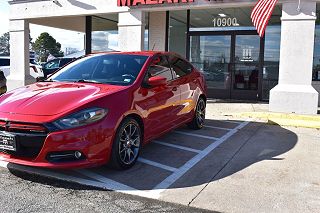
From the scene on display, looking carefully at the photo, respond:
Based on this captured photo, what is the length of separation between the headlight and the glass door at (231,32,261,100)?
29.9 ft

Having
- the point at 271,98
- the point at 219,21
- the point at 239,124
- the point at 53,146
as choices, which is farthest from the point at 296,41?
the point at 53,146

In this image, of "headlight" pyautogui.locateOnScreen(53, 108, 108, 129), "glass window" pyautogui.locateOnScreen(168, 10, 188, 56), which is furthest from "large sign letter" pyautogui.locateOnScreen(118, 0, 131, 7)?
"headlight" pyautogui.locateOnScreen(53, 108, 108, 129)

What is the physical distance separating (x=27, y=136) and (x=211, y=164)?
252 centimetres

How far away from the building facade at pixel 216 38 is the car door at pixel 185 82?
3407 mm

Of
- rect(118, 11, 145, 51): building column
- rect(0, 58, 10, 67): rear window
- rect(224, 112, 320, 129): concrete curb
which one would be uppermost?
rect(118, 11, 145, 51): building column

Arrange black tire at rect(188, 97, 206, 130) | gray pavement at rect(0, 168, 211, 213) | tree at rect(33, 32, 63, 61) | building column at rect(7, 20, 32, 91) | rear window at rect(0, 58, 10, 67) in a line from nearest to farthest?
gray pavement at rect(0, 168, 211, 213) < black tire at rect(188, 97, 206, 130) < building column at rect(7, 20, 32, 91) < rear window at rect(0, 58, 10, 67) < tree at rect(33, 32, 63, 61)

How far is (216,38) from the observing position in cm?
1302

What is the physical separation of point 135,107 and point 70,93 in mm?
867

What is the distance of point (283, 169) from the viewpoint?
5.05 m

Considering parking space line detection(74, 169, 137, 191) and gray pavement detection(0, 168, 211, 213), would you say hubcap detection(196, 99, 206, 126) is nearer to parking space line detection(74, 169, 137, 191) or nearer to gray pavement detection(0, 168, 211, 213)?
parking space line detection(74, 169, 137, 191)

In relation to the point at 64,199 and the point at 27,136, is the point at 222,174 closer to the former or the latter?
the point at 64,199

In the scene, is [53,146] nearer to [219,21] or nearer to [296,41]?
[296,41]

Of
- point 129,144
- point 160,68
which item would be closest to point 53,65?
point 160,68

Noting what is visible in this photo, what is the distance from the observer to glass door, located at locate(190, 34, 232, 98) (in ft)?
42.5
